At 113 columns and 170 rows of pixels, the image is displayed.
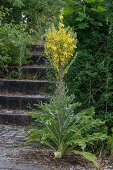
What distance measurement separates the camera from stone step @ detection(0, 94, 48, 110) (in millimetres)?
5738

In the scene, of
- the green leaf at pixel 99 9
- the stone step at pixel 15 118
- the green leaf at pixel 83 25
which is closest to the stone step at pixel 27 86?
the stone step at pixel 15 118

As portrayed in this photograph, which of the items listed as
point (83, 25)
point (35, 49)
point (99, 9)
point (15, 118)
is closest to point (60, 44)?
point (83, 25)

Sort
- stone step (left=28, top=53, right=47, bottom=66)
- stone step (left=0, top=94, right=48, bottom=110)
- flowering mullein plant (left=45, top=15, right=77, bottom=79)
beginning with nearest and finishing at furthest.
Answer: flowering mullein plant (left=45, top=15, right=77, bottom=79)
stone step (left=0, top=94, right=48, bottom=110)
stone step (left=28, top=53, right=47, bottom=66)

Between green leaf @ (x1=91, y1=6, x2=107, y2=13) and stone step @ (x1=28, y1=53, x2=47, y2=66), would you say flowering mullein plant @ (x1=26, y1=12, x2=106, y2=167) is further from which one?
stone step @ (x1=28, y1=53, x2=47, y2=66)

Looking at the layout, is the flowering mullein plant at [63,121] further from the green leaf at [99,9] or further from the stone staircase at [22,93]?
the stone staircase at [22,93]

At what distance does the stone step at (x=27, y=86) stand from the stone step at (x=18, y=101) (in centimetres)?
38

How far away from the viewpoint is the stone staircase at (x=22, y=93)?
5.37m

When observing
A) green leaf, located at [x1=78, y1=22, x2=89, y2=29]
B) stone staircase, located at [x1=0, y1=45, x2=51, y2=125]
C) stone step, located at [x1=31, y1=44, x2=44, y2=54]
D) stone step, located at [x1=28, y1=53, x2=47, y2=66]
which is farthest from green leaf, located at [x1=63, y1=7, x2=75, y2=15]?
stone step, located at [x1=31, y1=44, x2=44, y2=54]

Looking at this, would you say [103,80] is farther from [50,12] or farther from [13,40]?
[50,12]

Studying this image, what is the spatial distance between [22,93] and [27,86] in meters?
0.22

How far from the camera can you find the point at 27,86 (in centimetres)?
622

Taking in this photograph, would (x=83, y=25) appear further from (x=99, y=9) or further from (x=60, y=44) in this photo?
(x=60, y=44)

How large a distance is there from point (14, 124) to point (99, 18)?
297cm

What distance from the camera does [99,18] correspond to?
362cm
